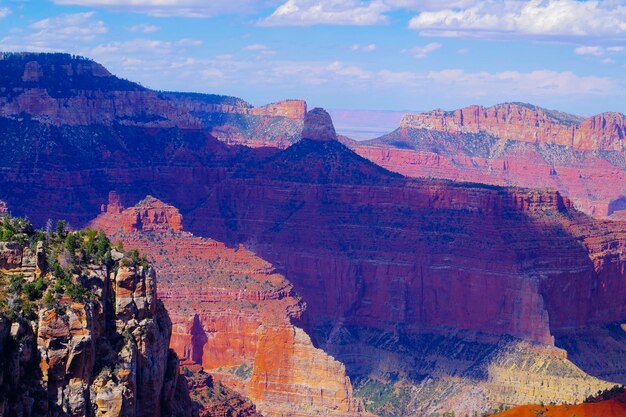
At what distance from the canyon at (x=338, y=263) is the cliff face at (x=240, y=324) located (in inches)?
4.7

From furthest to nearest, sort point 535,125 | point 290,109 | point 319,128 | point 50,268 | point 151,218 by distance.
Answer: point 535,125
point 290,109
point 319,128
point 151,218
point 50,268

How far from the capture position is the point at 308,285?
11094 centimetres

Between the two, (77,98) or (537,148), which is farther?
(537,148)

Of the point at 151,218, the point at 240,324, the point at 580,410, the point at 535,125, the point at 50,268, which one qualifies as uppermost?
the point at 535,125

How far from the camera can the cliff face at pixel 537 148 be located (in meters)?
183

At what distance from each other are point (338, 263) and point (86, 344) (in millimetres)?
77541

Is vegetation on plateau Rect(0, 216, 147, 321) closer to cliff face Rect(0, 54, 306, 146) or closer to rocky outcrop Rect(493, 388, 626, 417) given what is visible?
rocky outcrop Rect(493, 388, 626, 417)

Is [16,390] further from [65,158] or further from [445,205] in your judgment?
[65,158]

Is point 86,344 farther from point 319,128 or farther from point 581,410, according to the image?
point 319,128

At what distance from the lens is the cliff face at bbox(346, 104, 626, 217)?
183 m

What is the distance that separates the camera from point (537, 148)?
7397 inches

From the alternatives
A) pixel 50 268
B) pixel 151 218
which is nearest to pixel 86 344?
pixel 50 268

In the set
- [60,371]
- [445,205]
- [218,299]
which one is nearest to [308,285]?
[445,205]

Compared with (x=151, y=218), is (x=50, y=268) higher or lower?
higher
